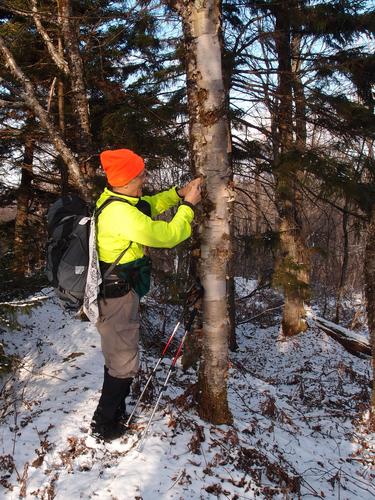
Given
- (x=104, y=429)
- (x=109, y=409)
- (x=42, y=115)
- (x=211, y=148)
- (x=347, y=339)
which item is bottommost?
(x=347, y=339)

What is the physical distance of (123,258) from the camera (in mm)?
3439

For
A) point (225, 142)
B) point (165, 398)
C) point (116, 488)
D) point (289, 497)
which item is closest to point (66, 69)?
point (225, 142)

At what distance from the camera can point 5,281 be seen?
5.32m

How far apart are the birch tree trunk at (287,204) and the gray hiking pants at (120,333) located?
13.4 feet

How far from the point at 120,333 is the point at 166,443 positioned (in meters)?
1.08

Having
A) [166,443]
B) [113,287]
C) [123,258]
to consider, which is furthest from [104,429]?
[123,258]

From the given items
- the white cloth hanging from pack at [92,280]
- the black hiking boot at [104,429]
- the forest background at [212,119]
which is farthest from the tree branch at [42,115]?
the black hiking boot at [104,429]

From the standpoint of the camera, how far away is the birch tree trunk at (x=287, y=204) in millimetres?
6848

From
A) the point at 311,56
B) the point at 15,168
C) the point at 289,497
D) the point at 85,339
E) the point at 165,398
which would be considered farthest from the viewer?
the point at 15,168

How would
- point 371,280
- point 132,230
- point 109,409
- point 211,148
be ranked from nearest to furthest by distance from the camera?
point 132,230
point 109,409
point 211,148
point 371,280

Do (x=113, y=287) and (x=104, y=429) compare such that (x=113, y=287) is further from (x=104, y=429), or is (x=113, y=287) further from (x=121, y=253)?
(x=104, y=429)

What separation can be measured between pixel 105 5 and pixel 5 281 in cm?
687

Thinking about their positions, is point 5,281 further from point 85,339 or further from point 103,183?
point 103,183

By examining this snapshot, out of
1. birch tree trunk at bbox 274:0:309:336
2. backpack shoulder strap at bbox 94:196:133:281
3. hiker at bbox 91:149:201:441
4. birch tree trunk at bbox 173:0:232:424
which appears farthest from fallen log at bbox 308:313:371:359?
backpack shoulder strap at bbox 94:196:133:281
